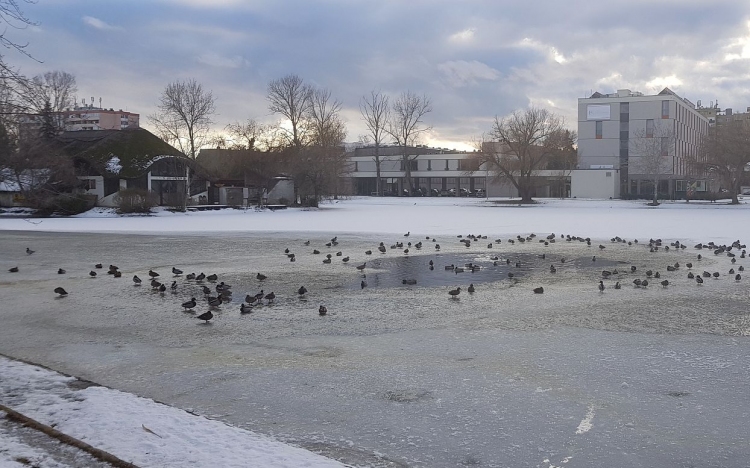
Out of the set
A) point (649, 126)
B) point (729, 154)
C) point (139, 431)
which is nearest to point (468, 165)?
point (649, 126)

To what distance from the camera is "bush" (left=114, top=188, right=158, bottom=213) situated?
49.7 meters

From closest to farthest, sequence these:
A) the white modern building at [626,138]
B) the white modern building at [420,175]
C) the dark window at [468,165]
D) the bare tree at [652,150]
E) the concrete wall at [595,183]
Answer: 1. the bare tree at [652,150]
2. the concrete wall at [595,183]
3. the white modern building at [626,138]
4. the dark window at [468,165]
5. the white modern building at [420,175]

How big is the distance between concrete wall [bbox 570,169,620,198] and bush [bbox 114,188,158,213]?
6107 cm

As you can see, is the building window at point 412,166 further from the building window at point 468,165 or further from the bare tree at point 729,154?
the bare tree at point 729,154

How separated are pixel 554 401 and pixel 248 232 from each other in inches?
1027

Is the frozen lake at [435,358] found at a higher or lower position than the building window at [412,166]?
lower

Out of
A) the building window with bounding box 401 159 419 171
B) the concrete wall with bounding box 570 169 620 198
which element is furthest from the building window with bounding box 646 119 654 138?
the building window with bounding box 401 159 419 171

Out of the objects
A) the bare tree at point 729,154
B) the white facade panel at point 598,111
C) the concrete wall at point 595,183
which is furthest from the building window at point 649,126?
the bare tree at point 729,154

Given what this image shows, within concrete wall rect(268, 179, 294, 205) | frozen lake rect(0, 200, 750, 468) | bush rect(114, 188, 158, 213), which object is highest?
concrete wall rect(268, 179, 294, 205)

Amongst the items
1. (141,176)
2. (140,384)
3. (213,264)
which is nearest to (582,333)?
(140,384)

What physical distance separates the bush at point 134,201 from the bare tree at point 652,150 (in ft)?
164

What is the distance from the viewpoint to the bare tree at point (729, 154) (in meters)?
62.5

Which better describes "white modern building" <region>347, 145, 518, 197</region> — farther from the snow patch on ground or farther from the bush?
the snow patch on ground

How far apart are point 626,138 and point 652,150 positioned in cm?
2347
